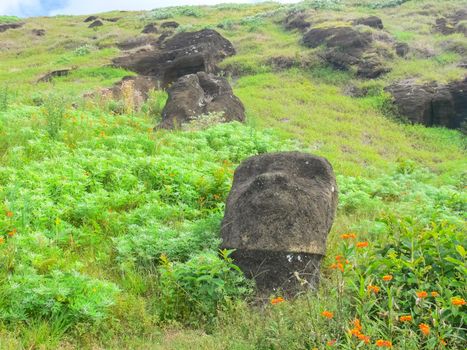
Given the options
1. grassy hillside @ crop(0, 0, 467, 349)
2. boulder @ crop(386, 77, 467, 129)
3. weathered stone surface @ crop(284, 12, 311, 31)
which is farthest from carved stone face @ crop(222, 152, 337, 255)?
weathered stone surface @ crop(284, 12, 311, 31)

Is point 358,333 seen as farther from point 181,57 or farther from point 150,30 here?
point 150,30

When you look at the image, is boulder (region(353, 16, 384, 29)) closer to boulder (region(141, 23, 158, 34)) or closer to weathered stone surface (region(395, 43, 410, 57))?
weathered stone surface (region(395, 43, 410, 57))

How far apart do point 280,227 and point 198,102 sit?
37.2 ft

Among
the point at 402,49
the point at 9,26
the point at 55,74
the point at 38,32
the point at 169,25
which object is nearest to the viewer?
the point at 55,74

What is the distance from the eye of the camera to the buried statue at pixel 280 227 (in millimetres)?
5152

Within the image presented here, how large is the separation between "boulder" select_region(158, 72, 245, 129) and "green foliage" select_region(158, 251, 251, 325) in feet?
29.5

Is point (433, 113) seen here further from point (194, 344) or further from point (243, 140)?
point (194, 344)

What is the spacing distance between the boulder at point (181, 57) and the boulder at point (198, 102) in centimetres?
570

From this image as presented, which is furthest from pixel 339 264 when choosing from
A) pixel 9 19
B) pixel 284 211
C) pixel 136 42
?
pixel 9 19

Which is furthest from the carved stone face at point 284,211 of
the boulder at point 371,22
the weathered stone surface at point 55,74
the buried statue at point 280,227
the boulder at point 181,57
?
the boulder at point 371,22

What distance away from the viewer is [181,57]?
932 inches

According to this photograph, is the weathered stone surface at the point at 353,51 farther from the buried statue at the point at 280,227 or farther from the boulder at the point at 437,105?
the buried statue at the point at 280,227

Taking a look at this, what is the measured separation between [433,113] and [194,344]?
1800 cm


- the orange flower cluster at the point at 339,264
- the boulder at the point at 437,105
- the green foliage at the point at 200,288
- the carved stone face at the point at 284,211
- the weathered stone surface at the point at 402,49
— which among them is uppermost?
the orange flower cluster at the point at 339,264
